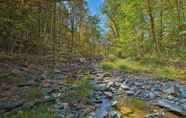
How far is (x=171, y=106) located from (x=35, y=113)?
363 centimetres

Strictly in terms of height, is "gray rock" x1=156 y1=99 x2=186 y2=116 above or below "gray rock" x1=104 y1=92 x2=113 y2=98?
below

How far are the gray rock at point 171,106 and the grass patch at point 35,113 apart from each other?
3077 mm

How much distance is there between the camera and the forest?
22.4 feet

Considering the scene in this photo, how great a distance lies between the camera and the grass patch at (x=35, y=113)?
5.89 meters

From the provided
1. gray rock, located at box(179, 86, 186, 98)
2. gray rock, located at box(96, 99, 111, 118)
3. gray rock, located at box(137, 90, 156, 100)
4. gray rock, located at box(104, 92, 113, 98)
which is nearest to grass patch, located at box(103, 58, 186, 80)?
gray rock, located at box(179, 86, 186, 98)

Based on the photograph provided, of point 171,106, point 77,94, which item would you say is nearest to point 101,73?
point 77,94

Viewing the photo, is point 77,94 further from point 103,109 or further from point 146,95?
point 146,95

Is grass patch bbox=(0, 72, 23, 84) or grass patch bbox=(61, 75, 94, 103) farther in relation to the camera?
grass patch bbox=(0, 72, 23, 84)

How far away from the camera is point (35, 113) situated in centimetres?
612

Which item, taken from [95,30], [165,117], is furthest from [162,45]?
[95,30]

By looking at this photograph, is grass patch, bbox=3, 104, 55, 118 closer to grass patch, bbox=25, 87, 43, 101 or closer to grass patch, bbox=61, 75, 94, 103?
grass patch, bbox=25, 87, 43, 101

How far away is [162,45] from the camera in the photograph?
2117cm

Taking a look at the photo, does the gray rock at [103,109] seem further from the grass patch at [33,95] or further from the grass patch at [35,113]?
the grass patch at [33,95]

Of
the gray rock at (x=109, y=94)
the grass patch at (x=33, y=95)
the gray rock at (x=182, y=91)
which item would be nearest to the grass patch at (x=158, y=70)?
the gray rock at (x=182, y=91)
